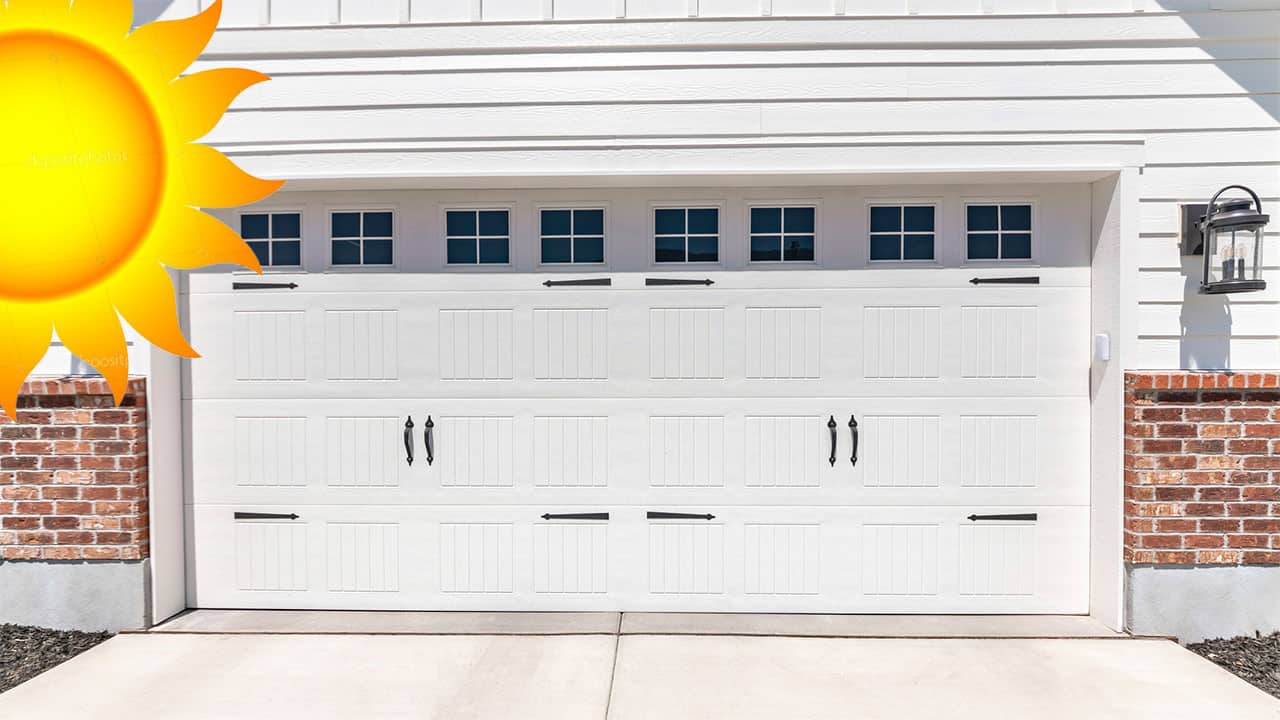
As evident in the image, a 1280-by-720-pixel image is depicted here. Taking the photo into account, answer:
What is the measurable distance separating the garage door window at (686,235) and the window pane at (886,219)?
35.0 inches

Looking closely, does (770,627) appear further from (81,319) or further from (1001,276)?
(81,319)

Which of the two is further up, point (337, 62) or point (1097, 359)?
point (337, 62)

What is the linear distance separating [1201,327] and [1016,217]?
1.07 metres

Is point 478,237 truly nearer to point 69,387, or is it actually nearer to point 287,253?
point 287,253

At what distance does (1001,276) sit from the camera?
160 inches

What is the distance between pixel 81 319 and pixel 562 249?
8.67ft

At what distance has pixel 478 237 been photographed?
13.8 feet

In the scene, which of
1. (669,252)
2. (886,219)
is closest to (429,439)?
(669,252)

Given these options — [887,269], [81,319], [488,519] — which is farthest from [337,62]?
[887,269]

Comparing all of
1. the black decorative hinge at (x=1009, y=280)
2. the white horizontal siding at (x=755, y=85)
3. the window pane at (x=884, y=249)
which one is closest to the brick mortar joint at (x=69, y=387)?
the white horizontal siding at (x=755, y=85)

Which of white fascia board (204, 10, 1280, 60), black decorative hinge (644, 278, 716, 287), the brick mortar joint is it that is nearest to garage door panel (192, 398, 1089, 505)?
the brick mortar joint

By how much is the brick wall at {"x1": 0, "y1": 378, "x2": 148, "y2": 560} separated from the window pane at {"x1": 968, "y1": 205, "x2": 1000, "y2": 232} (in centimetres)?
465

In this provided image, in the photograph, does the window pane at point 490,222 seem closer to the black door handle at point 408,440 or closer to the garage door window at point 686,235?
the garage door window at point 686,235

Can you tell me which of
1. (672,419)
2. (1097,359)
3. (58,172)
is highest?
(58,172)
